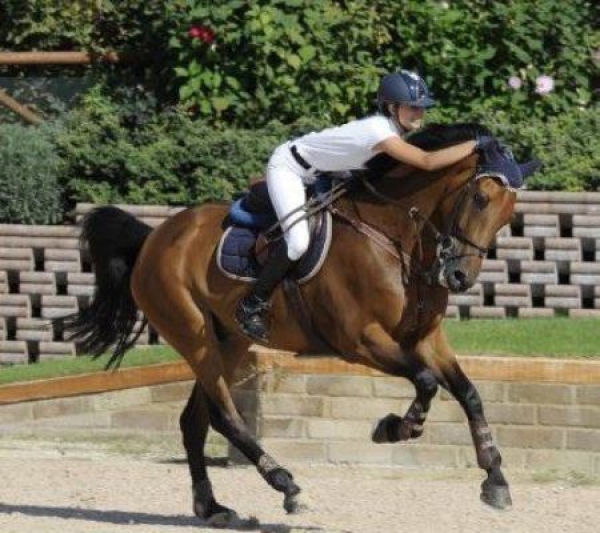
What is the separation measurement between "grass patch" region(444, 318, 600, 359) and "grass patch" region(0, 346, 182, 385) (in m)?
1.99

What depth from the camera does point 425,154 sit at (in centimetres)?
1042

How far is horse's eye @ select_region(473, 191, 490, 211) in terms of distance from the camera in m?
10.2

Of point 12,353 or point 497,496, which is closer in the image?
point 497,496

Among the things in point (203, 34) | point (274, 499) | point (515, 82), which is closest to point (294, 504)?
point (274, 499)

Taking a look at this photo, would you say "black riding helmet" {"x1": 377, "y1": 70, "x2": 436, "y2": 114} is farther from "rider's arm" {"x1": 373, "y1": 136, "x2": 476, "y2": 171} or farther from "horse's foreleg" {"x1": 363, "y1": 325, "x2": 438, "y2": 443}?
"horse's foreleg" {"x1": 363, "y1": 325, "x2": 438, "y2": 443}

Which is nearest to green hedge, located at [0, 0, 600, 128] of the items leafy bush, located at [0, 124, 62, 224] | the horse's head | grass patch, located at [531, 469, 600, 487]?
leafy bush, located at [0, 124, 62, 224]

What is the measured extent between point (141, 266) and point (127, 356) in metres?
2.72

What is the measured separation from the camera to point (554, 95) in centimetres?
1638

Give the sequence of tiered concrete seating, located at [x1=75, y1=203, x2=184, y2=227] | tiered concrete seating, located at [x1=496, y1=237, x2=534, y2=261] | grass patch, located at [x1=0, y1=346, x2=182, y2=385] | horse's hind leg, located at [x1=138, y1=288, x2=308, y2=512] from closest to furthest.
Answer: horse's hind leg, located at [x1=138, y1=288, x2=308, y2=512]
grass patch, located at [x1=0, y1=346, x2=182, y2=385]
tiered concrete seating, located at [x1=496, y1=237, x2=534, y2=261]
tiered concrete seating, located at [x1=75, y1=203, x2=184, y2=227]

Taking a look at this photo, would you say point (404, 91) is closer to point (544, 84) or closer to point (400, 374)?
point (400, 374)

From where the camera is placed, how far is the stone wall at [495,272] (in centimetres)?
1469

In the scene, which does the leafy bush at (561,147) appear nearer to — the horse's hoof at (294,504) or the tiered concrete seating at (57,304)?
the tiered concrete seating at (57,304)

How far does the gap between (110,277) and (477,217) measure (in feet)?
9.12

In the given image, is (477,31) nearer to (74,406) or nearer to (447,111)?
(447,111)
